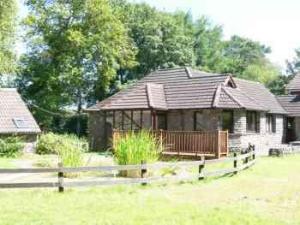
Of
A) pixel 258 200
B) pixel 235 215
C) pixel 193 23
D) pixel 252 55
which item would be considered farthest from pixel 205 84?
pixel 252 55

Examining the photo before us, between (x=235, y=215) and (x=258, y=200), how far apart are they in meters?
2.52

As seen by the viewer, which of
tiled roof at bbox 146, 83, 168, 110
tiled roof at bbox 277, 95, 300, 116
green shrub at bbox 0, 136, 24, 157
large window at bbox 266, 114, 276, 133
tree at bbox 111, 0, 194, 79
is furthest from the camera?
tree at bbox 111, 0, 194, 79

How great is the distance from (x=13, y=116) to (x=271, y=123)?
1849 cm

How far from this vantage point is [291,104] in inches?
1651

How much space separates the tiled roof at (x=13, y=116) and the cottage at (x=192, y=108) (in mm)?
5753

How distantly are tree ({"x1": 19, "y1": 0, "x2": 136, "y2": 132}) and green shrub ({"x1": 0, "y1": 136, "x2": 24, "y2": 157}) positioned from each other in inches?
520

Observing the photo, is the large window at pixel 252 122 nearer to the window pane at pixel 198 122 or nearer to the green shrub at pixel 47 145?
the window pane at pixel 198 122

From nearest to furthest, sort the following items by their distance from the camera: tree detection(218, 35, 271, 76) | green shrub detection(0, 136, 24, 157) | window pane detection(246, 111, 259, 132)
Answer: green shrub detection(0, 136, 24, 157)
window pane detection(246, 111, 259, 132)
tree detection(218, 35, 271, 76)

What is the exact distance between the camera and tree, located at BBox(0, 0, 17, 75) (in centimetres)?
2955

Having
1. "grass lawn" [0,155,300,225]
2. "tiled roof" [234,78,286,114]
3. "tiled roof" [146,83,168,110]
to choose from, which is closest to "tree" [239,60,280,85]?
"tiled roof" [234,78,286,114]

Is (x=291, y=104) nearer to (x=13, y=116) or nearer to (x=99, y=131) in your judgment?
(x=99, y=131)

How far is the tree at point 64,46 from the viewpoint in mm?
46094

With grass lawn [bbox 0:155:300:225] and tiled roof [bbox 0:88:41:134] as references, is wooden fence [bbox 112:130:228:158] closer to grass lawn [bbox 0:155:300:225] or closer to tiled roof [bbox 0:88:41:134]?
tiled roof [bbox 0:88:41:134]

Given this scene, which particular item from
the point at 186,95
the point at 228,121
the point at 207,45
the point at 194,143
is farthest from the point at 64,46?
the point at 207,45
